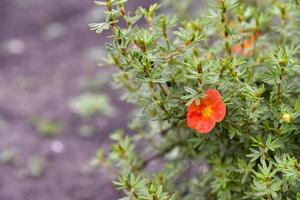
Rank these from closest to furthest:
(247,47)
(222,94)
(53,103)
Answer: (222,94)
(247,47)
(53,103)

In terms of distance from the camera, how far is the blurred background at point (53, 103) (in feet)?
11.6

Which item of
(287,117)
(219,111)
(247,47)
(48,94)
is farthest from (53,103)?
(287,117)

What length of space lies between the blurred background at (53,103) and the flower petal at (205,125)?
4.59 ft

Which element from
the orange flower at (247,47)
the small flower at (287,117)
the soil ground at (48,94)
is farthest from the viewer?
the soil ground at (48,94)

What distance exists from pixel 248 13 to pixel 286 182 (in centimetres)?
83

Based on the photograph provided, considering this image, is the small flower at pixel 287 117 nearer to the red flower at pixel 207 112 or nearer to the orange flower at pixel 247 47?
the red flower at pixel 207 112

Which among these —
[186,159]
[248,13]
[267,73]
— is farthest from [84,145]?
[267,73]

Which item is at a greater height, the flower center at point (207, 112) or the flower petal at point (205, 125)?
the flower center at point (207, 112)

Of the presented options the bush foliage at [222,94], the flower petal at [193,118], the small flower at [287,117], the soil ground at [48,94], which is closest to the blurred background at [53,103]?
the soil ground at [48,94]

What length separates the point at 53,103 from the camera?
14.6ft

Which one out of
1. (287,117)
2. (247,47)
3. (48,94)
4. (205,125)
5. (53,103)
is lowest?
(287,117)

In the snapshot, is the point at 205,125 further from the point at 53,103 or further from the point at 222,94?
the point at 53,103

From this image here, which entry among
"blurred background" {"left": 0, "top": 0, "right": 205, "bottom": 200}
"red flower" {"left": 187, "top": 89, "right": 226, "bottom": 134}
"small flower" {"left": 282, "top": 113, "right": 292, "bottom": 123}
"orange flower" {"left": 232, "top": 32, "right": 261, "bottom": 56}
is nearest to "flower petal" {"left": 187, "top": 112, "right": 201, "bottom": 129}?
"red flower" {"left": 187, "top": 89, "right": 226, "bottom": 134}

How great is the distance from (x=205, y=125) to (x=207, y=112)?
5 cm
